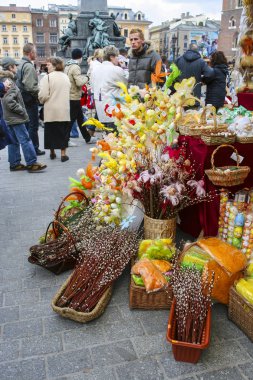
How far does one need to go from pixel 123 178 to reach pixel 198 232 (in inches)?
37.6

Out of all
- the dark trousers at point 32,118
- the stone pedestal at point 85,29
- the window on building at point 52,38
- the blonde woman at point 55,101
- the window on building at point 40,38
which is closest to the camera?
the blonde woman at point 55,101

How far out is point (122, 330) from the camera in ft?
8.00

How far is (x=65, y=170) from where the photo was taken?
605cm

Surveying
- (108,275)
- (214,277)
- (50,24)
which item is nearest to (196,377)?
(214,277)

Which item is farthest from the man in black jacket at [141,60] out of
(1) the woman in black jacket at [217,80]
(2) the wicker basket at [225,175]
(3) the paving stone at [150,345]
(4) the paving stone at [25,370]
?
(4) the paving stone at [25,370]

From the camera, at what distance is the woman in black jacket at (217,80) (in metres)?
6.20

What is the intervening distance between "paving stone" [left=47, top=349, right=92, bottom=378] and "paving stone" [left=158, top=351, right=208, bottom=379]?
0.45 m

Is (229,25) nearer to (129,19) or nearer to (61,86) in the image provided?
(129,19)

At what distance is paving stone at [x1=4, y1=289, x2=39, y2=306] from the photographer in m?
2.72

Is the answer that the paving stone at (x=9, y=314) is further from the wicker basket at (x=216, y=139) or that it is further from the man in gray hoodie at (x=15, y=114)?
the man in gray hoodie at (x=15, y=114)

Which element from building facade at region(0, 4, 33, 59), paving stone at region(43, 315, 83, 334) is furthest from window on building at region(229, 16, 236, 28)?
paving stone at region(43, 315, 83, 334)

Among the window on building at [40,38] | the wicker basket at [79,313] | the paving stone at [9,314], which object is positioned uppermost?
the window on building at [40,38]

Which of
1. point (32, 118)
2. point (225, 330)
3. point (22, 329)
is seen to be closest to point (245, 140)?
point (225, 330)

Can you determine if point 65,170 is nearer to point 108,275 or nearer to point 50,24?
point 108,275
